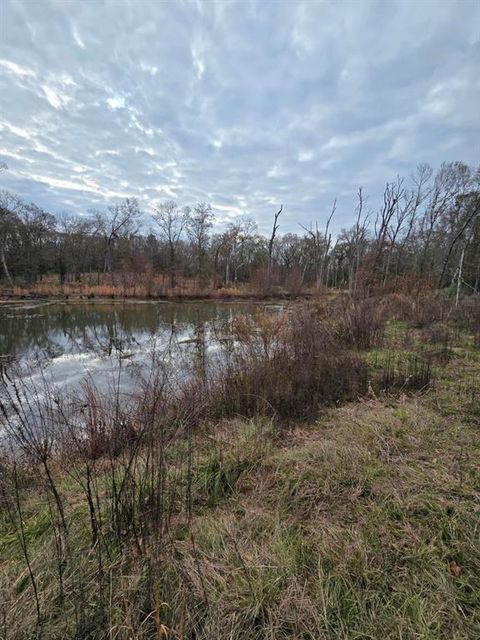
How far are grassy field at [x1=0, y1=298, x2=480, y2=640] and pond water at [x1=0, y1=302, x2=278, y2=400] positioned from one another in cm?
233

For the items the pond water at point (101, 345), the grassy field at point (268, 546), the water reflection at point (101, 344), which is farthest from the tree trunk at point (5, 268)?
the grassy field at point (268, 546)

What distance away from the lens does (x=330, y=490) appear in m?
2.75

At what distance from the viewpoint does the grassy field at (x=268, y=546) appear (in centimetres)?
164

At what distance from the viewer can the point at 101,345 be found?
464 inches

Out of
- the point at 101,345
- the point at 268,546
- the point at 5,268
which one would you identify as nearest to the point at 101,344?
the point at 101,345

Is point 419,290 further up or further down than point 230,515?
further up

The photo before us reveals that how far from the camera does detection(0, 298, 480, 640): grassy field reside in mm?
1639

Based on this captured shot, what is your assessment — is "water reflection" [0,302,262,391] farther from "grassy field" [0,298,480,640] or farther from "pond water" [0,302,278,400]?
"grassy field" [0,298,480,640]

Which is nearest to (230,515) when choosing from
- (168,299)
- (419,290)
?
(419,290)

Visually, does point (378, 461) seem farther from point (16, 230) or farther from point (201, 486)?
point (16, 230)

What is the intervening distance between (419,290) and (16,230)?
45.1 meters

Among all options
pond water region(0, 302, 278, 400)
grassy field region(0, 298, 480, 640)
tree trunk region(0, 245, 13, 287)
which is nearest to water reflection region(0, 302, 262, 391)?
pond water region(0, 302, 278, 400)

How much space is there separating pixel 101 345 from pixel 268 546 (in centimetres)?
1104

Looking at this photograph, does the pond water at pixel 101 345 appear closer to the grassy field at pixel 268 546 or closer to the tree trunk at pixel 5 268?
the grassy field at pixel 268 546
